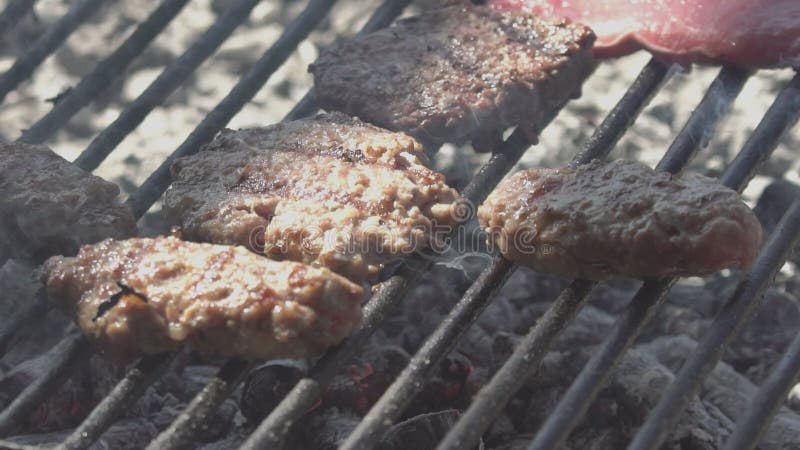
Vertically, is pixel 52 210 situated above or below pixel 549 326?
below

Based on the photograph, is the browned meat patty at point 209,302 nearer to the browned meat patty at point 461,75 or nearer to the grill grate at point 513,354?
the grill grate at point 513,354

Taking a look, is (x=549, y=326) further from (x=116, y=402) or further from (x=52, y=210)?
(x=52, y=210)

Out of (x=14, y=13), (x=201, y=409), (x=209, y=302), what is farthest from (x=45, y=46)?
(x=201, y=409)

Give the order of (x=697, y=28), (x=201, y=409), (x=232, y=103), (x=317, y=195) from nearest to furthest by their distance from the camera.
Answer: (x=201, y=409)
(x=317, y=195)
(x=697, y=28)
(x=232, y=103)

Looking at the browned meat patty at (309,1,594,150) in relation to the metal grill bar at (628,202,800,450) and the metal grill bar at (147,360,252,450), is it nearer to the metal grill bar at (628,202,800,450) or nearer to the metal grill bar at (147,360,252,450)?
the metal grill bar at (628,202,800,450)

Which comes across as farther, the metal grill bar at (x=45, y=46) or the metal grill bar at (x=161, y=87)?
the metal grill bar at (x=45, y=46)

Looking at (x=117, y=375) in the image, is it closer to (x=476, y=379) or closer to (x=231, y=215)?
(x=231, y=215)

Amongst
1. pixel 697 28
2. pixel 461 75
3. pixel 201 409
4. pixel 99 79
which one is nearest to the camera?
pixel 201 409

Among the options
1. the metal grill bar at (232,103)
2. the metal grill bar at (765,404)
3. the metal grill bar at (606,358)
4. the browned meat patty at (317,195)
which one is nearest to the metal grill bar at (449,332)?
the browned meat patty at (317,195)
